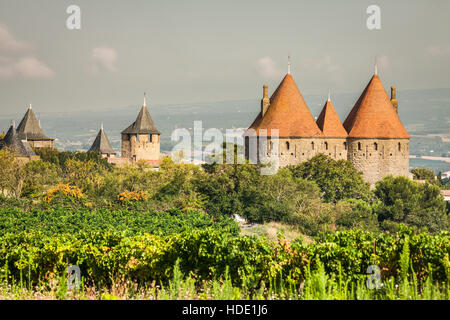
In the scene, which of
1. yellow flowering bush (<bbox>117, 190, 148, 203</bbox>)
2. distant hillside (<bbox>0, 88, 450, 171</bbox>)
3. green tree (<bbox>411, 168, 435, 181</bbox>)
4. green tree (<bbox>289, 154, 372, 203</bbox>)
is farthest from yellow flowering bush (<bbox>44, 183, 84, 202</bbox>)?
distant hillside (<bbox>0, 88, 450, 171</bbox>)

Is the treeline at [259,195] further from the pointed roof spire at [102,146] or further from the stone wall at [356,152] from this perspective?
the pointed roof spire at [102,146]

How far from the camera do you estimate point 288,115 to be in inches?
1695

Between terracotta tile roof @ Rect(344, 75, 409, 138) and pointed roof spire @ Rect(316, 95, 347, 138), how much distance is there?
2.52ft

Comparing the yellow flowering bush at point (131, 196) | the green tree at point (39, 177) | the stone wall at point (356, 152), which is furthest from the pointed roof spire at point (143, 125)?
the yellow flowering bush at point (131, 196)

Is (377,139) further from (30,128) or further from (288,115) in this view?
(30,128)

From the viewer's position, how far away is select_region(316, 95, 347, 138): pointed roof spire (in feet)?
142

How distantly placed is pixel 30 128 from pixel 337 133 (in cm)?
3981

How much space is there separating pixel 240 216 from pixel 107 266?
21912 millimetres

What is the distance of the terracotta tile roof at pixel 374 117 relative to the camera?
Answer: 43.0 meters

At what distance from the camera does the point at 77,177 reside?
41.0 m
